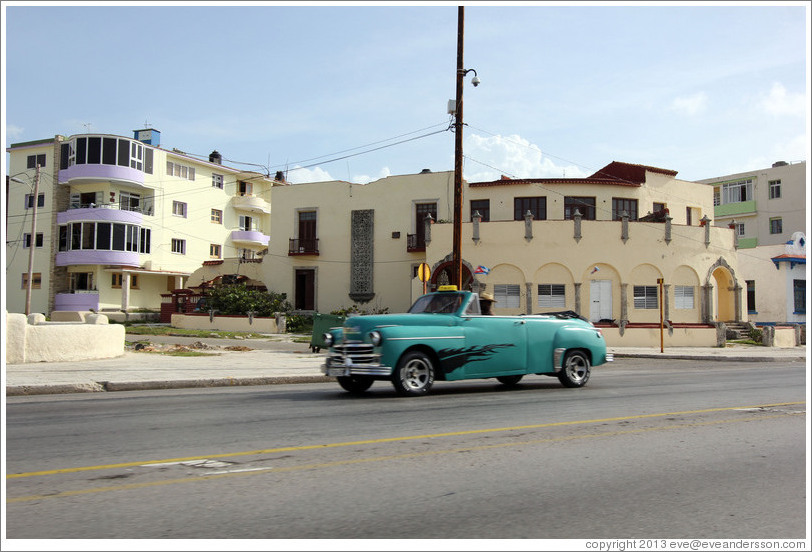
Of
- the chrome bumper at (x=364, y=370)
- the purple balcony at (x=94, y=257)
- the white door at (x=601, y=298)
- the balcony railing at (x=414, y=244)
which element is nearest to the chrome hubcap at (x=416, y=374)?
the chrome bumper at (x=364, y=370)

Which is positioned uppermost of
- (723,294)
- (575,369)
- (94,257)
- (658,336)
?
(94,257)

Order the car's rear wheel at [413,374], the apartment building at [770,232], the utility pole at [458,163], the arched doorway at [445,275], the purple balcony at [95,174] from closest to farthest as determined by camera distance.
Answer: the car's rear wheel at [413,374]
the utility pole at [458,163]
the arched doorway at [445,275]
the apartment building at [770,232]
the purple balcony at [95,174]

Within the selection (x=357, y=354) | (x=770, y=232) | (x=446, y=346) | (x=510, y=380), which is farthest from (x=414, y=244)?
(x=770, y=232)

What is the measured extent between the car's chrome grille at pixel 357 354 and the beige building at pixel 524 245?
23610 millimetres

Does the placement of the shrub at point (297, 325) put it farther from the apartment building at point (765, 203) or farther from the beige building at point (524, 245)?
the apartment building at point (765, 203)

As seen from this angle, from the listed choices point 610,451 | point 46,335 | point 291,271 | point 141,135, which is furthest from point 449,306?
point 141,135

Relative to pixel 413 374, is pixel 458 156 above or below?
above

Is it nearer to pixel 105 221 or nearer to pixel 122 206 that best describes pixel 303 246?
pixel 105 221

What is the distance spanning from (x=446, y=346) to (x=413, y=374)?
743mm

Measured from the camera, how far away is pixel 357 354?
11.7 meters

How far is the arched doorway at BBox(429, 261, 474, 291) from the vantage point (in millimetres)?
37344

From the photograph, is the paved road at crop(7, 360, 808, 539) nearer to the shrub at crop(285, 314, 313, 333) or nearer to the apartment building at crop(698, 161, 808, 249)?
the shrub at crop(285, 314, 313, 333)

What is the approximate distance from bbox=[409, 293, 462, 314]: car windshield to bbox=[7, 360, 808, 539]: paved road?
1.98 metres

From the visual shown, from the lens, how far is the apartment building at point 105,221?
51.4 metres
